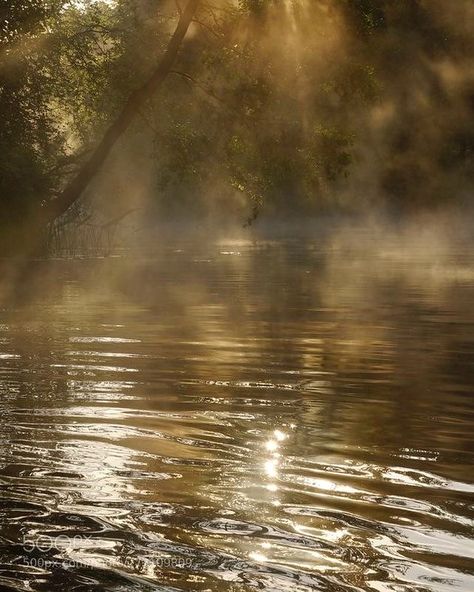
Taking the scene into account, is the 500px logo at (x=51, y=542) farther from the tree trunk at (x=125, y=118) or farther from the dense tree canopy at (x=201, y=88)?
the tree trunk at (x=125, y=118)

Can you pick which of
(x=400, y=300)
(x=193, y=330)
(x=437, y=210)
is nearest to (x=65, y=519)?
(x=193, y=330)

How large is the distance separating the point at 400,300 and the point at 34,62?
14.3m

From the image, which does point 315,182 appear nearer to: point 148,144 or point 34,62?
point 34,62

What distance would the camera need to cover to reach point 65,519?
625 centimetres

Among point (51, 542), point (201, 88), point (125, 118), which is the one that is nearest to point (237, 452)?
point (51, 542)

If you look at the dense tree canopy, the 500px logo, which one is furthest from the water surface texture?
the dense tree canopy

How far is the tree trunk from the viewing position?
1266 inches

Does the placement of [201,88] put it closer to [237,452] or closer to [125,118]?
[125,118]

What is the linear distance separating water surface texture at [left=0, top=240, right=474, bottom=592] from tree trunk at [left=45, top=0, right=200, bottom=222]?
1336 cm

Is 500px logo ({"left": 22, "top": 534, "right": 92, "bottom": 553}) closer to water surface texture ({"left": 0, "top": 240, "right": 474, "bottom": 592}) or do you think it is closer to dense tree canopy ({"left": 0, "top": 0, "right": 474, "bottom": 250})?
water surface texture ({"left": 0, "top": 240, "right": 474, "bottom": 592})

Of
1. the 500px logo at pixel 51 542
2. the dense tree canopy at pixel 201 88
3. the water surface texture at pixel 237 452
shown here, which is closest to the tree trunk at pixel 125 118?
the dense tree canopy at pixel 201 88

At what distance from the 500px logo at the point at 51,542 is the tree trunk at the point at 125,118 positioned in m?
26.8

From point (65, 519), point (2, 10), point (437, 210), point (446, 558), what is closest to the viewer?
point (446, 558)

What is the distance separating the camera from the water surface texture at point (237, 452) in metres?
5.63
